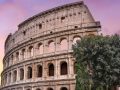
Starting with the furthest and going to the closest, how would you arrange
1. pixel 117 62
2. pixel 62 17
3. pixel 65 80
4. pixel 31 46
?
1. pixel 31 46
2. pixel 62 17
3. pixel 65 80
4. pixel 117 62

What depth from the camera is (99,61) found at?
69.2 feet

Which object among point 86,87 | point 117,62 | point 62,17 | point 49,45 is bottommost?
point 86,87

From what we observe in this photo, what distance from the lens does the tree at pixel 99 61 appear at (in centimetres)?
2088

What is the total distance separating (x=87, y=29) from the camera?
27.5m

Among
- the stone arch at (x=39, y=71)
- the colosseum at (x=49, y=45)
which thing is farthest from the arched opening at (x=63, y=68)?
the stone arch at (x=39, y=71)

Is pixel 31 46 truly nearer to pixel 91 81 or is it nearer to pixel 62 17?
pixel 62 17

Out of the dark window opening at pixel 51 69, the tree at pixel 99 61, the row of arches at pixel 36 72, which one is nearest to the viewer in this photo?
the tree at pixel 99 61

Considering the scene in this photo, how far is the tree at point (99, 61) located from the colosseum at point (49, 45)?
5296 mm

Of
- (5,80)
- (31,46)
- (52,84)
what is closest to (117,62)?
(52,84)

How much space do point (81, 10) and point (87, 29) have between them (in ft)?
7.08

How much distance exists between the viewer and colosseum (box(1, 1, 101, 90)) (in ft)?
90.5

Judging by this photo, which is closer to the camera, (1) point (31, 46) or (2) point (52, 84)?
(2) point (52, 84)

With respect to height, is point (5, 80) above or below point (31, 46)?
below

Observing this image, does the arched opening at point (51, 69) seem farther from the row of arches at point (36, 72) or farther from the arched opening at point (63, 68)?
the arched opening at point (63, 68)
